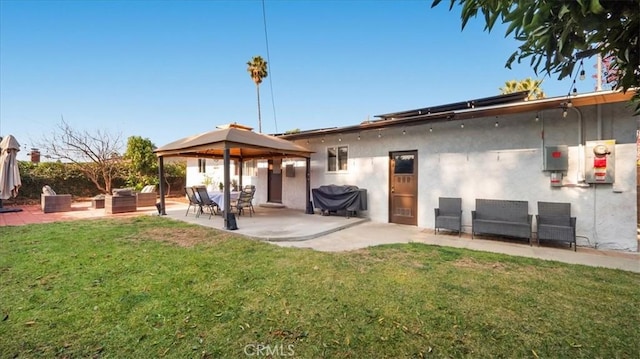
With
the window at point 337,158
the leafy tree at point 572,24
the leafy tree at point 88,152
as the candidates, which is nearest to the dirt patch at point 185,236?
the window at point 337,158

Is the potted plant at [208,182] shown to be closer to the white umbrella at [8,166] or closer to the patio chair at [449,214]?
the white umbrella at [8,166]

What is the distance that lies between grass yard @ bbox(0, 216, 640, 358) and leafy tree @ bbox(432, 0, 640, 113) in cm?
235

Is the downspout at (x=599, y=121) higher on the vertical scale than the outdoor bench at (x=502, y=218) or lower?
higher

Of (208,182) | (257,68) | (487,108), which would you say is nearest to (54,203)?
(208,182)

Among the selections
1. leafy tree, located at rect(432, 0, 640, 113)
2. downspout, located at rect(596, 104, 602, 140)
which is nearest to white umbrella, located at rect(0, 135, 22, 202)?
leafy tree, located at rect(432, 0, 640, 113)

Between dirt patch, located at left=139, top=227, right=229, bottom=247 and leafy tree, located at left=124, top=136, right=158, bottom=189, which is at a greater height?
leafy tree, located at left=124, top=136, right=158, bottom=189

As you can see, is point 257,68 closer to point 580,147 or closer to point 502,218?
point 502,218

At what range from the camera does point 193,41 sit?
448 inches

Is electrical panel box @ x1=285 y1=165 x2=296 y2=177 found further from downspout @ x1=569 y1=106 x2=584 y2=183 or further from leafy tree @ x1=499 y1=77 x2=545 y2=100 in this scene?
leafy tree @ x1=499 y1=77 x2=545 y2=100

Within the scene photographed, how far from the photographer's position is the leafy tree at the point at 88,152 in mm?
14523

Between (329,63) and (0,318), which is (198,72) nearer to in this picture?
(329,63)

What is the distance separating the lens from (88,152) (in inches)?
584

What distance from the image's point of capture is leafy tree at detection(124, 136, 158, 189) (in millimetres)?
14922

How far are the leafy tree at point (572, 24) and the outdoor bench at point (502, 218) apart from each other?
219 inches
